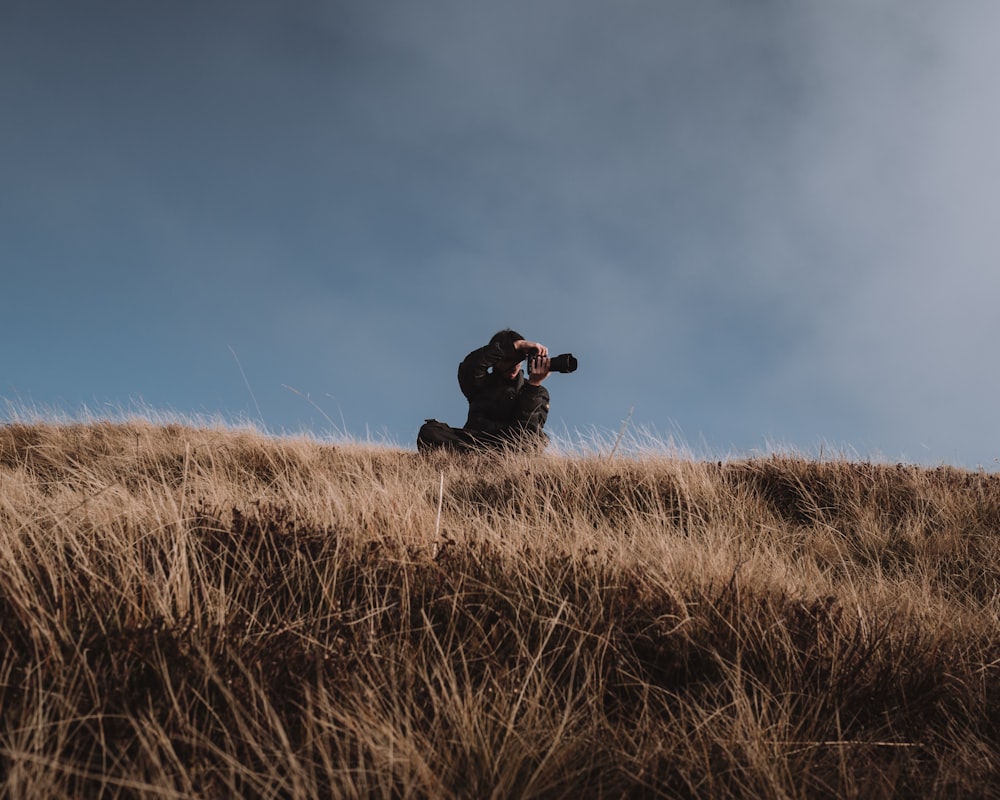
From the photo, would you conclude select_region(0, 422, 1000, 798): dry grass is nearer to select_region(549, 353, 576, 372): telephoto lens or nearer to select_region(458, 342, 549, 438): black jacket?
select_region(549, 353, 576, 372): telephoto lens

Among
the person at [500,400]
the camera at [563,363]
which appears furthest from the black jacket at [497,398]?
the camera at [563,363]

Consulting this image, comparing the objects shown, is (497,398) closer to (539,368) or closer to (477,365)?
(477,365)

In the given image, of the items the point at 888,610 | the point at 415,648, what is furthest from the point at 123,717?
the point at 888,610

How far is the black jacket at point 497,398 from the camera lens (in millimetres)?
8008

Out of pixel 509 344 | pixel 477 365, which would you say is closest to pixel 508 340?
pixel 509 344

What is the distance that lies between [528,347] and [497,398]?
1040 mm

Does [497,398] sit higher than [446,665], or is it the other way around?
[497,398]

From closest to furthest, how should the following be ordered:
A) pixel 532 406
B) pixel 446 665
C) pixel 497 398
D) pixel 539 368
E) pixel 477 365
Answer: pixel 446 665 < pixel 539 368 < pixel 532 406 < pixel 477 365 < pixel 497 398

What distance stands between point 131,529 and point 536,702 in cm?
187

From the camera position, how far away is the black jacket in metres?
8.01

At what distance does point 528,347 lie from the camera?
7.72 m

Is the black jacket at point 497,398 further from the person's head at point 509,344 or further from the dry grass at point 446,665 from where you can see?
the dry grass at point 446,665

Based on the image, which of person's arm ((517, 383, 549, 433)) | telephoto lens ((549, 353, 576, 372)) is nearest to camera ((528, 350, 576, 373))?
telephoto lens ((549, 353, 576, 372))

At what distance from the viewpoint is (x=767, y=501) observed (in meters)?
5.32
